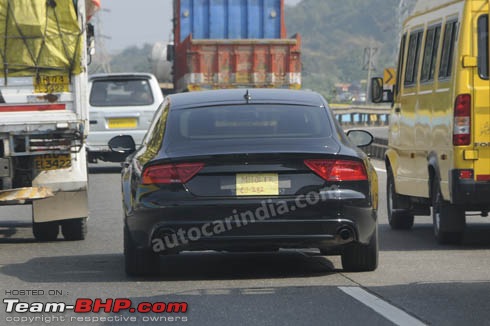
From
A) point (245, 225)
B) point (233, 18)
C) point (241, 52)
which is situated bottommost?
point (245, 225)

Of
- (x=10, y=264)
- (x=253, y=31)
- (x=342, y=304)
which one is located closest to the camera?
(x=342, y=304)

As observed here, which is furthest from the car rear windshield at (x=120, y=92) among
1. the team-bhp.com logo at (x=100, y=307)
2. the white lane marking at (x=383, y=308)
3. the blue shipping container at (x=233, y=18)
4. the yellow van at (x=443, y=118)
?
the team-bhp.com logo at (x=100, y=307)

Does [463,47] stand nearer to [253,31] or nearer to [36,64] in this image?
[36,64]

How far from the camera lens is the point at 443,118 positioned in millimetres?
12562

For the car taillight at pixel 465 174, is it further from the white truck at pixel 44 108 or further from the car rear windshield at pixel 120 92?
the car rear windshield at pixel 120 92

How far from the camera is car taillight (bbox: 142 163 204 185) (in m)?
9.42

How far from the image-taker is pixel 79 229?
13.4 m

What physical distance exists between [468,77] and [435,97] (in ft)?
3.13

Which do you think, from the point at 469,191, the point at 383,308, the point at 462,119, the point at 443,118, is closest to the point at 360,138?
the point at 462,119

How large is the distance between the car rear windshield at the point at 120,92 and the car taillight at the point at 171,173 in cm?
1566

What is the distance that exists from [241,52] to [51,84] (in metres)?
21.4

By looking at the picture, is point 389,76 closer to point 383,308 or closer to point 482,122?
point 482,122

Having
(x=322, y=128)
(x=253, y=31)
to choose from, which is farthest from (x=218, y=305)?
(x=253, y=31)

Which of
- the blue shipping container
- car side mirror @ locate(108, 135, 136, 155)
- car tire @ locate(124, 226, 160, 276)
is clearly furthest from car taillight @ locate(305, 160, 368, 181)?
the blue shipping container
